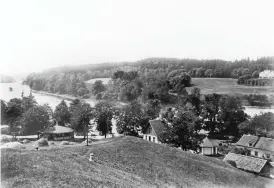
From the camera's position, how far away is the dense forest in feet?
328

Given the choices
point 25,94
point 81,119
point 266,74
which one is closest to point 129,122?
point 81,119

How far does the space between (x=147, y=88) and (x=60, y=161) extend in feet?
264

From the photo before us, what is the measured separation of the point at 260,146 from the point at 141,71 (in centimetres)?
8815

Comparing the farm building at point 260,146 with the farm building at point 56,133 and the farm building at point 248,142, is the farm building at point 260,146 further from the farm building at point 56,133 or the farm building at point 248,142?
the farm building at point 56,133

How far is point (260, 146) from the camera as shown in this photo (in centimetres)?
5791

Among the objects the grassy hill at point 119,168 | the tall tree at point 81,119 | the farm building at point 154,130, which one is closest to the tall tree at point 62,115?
the tall tree at point 81,119

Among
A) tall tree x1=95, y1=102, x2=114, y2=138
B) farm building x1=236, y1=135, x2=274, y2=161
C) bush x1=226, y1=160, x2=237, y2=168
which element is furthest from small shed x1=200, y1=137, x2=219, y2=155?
tall tree x1=95, y1=102, x2=114, y2=138

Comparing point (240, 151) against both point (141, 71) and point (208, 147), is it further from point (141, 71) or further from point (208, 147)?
point (141, 71)

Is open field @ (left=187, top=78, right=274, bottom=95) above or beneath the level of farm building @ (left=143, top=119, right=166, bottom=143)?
above

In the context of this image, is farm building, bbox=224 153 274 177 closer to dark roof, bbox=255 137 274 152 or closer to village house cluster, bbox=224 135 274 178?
village house cluster, bbox=224 135 274 178

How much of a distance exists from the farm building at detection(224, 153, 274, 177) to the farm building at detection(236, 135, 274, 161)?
16505mm

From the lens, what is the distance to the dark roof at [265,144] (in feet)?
187

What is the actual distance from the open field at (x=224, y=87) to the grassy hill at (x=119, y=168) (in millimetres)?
65562

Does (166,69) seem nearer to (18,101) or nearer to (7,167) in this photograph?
(18,101)
